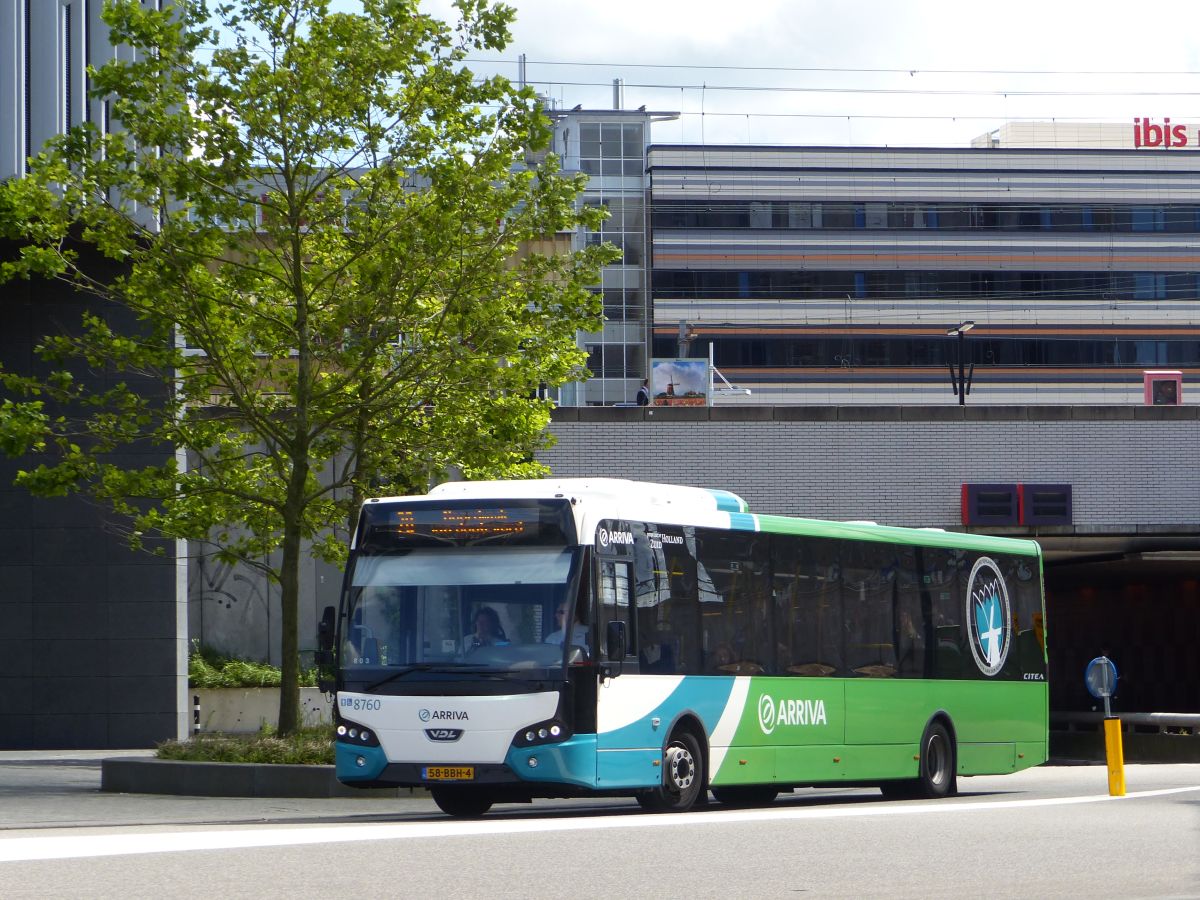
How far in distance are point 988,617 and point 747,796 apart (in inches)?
142

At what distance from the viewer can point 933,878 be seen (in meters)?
10.4

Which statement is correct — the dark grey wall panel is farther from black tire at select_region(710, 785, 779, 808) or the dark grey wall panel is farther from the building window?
the building window

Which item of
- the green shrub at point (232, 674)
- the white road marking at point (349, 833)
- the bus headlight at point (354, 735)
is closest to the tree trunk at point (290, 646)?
the bus headlight at point (354, 735)

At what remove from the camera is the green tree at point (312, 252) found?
2034cm

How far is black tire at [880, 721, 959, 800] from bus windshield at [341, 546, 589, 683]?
20.5ft

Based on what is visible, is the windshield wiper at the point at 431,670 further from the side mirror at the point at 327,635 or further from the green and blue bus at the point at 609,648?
the side mirror at the point at 327,635

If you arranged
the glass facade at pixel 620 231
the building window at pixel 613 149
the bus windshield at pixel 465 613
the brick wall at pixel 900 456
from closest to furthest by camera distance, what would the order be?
the bus windshield at pixel 465 613, the brick wall at pixel 900 456, the glass facade at pixel 620 231, the building window at pixel 613 149

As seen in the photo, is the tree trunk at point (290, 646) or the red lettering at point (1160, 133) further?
the red lettering at point (1160, 133)

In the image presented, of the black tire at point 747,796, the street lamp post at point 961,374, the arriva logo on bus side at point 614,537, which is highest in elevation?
the street lamp post at point 961,374

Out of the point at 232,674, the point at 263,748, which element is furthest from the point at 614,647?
the point at 232,674

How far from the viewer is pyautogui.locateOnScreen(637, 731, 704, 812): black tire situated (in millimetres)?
16562

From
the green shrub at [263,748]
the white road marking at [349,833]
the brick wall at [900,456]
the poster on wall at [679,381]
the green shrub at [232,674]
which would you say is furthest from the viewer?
the poster on wall at [679,381]

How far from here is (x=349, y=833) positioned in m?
12.8

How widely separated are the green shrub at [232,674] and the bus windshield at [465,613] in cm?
1429
